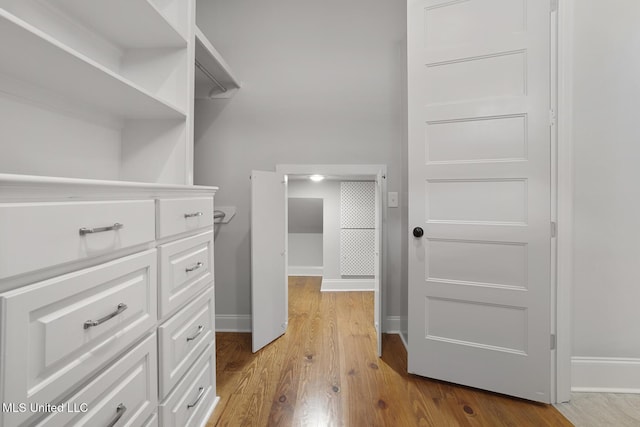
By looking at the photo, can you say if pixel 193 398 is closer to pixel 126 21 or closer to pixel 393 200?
pixel 126 21

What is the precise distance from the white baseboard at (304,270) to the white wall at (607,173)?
9.61 ft

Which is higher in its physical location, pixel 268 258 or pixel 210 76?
pixel 210 76

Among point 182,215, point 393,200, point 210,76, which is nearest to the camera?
point 182,215

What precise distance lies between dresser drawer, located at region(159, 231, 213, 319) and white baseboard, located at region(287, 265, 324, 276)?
2741mm

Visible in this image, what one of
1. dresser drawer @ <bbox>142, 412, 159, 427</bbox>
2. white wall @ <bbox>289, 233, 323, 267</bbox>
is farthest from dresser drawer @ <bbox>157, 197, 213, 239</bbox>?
white wall @ <bbox>289, 233, 323, 267</bbox>

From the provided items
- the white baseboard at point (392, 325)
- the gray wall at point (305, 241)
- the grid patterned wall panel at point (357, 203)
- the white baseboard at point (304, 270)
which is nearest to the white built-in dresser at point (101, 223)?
the white baseboard at point (392, 325)

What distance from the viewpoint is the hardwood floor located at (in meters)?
1.40

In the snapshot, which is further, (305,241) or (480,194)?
(305,241)

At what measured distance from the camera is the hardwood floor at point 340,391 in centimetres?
140

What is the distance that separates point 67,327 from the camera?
2.15ft

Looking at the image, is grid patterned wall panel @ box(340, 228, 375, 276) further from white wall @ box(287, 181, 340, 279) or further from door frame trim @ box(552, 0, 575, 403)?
door frame trim @ box(552, 0, 575, 403)

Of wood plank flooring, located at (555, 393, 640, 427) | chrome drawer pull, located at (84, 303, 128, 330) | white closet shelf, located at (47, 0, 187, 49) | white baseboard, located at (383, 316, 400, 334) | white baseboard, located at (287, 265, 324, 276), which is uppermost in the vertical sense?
white closet shelf, located at (47, 0, 187, 49)

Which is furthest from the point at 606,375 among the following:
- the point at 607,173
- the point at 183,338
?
the point at 183,338

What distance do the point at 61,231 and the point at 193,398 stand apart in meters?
0.99
